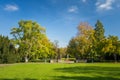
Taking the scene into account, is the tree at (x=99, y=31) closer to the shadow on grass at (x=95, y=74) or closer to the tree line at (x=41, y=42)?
the tree line at (x=41, y=42)

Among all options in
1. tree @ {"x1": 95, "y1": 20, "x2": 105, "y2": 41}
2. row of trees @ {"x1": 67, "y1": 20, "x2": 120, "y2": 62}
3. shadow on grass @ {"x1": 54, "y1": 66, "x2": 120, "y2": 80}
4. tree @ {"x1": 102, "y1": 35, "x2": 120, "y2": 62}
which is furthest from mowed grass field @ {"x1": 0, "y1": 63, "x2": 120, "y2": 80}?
tree @ {"x1": 95, "y1": 20, "x2": 105, "y2": 41}

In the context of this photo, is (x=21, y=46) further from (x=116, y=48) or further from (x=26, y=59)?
(x=116, y=48)

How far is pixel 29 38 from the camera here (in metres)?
71.3

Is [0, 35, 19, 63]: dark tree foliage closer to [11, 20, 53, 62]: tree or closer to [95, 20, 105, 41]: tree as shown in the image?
[11, 20, 53, 62]: tree

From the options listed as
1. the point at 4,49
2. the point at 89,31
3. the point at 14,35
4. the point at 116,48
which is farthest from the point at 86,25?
the point at 4,49

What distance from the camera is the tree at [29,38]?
7038 cm

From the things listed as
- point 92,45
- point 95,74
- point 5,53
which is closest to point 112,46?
point 92,45

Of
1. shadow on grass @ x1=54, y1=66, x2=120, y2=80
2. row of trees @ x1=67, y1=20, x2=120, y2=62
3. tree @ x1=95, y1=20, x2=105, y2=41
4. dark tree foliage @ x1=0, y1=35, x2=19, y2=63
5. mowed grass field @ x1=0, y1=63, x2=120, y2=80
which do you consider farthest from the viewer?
tree @ x1=95, y1=20, x2=105, y2=41

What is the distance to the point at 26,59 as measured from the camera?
231ft

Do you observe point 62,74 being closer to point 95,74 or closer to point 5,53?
point 95,74

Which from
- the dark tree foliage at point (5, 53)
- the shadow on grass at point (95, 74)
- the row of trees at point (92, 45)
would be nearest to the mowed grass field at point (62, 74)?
the shadow on grass at point (95, 74)

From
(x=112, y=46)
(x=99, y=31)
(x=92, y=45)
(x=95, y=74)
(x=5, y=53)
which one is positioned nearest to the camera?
(x=95, y=74)

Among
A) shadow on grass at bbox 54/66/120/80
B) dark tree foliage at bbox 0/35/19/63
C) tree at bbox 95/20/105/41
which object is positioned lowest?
shadow on grass at bbox 54/66/120/80

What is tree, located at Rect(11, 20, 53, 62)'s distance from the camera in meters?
70.4
